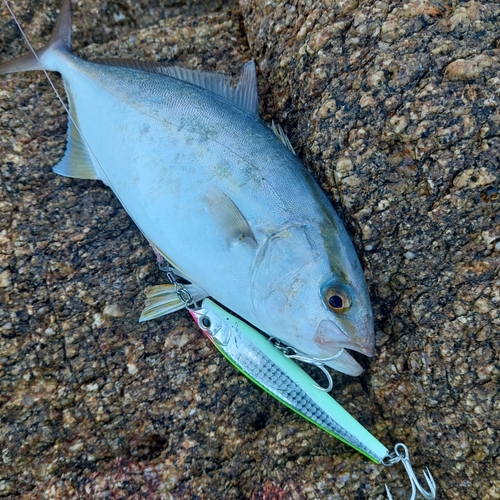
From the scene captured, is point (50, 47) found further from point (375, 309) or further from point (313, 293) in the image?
point (375, 309)

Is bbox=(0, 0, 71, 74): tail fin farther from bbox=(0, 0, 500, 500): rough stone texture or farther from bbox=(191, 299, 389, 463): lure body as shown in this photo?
bbox=(191, 299, 389, 463): lure body

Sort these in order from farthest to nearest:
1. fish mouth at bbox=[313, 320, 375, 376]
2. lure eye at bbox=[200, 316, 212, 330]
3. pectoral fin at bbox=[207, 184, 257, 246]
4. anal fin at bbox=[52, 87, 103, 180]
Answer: anal fin at bbox=[52, 87, 103, 180] → lure eye at bbox=[200, 316, 212, 330] → pectoral fin at bbox=[207, 184, 257, 246] → fish mouth at bbox=[313, 320, 375, 376]

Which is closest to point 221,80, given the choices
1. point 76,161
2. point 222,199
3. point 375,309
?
point 222,199

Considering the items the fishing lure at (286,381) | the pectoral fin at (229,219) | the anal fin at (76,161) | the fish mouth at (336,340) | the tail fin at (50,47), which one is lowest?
the fishing lure at (286,381)

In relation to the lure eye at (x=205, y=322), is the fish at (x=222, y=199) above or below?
above

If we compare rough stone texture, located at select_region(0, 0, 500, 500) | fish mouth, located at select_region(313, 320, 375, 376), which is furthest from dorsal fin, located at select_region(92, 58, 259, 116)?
fish mouth, located at select_region(313, 320, 375, 376)

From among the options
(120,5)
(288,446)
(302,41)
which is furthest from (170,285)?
(120,5)

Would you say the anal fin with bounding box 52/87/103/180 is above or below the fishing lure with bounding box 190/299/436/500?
above

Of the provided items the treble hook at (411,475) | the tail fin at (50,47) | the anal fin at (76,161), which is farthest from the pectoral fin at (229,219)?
the tail fin at (50,47)

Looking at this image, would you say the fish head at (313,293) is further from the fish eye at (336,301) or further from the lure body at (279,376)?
the lure body at (279,376)
